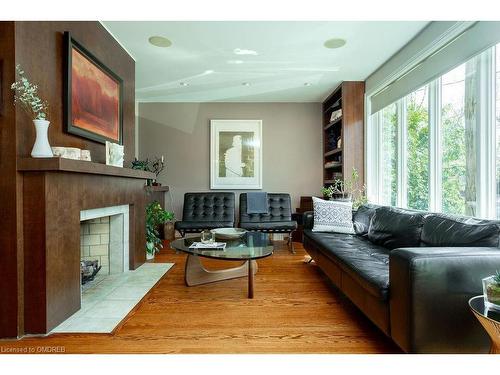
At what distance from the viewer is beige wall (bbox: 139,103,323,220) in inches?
202

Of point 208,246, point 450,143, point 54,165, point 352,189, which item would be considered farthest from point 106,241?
A: point 450,143

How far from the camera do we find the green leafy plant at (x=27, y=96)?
1.65 metres

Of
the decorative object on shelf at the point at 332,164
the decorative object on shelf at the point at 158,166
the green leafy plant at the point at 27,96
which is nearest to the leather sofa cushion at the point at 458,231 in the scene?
the decorative object on shelf at the point at 332,164

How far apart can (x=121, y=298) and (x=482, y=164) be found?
3031 millimetres

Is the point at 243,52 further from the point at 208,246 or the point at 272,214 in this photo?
the point at 272,214

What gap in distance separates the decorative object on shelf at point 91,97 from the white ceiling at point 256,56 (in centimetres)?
51

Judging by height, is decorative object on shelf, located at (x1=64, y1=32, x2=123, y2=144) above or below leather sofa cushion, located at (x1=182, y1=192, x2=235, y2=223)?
above

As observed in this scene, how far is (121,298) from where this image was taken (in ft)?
7.43

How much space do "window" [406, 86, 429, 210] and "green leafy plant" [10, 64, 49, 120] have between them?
3.33 metres

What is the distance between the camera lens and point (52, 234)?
5.81 feet

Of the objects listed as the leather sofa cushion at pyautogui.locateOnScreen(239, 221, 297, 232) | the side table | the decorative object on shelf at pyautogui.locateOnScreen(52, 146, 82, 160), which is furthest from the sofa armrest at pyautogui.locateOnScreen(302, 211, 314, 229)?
the decorative object on shelf at pyautogui.locateOnScreen(52, 146, 82, 160)

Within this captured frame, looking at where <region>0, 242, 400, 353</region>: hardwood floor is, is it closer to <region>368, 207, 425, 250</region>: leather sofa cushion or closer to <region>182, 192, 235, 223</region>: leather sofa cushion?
<region>368, 207, 425, 250</region>: leather sofa cushion

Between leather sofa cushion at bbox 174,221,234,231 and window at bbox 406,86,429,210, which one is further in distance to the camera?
leather sofa cushion at bbox 174,221,234,231

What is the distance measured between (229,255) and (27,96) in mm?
1698
